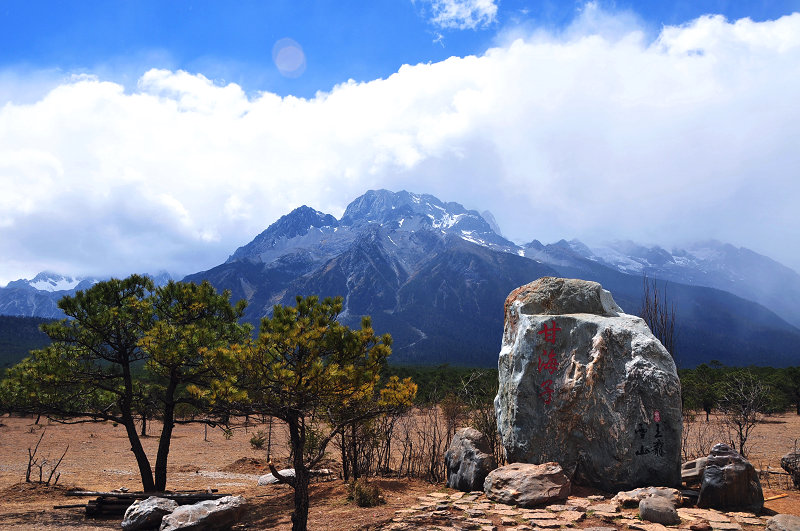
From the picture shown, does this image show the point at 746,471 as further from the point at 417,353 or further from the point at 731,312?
the point at 731,312

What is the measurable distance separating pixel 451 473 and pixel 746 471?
6.40 metres

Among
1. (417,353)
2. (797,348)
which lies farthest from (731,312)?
(417,353)

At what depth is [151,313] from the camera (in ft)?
41.3

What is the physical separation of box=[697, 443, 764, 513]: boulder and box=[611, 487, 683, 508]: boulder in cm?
47

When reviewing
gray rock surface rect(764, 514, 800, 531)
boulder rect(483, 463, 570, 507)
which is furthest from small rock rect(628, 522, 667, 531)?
boulder rect(483, 463, 570, 507)

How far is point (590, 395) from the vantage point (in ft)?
36.6

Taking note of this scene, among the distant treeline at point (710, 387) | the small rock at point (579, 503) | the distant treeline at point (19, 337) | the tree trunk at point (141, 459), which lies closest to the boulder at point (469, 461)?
the small rock at point (579, 503)

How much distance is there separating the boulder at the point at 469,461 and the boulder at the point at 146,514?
6630 millimetres

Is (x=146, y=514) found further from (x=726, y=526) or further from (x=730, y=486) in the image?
(x=730, y=486)

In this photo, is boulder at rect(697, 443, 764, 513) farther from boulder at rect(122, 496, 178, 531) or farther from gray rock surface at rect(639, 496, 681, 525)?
boulder at rect(122, 496, 178, 531)

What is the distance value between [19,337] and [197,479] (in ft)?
442

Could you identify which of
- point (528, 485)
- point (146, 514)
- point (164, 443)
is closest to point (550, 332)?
point (528, 485)

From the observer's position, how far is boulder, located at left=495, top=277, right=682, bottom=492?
10.6 meters

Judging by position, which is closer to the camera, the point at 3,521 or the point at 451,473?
the point at 3,521
